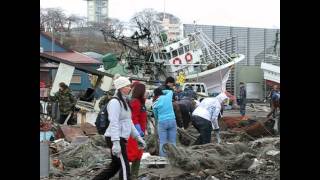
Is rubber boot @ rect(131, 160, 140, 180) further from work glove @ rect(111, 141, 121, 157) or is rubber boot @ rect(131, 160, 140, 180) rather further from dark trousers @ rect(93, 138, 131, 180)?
work glove @ rect(111, 141, 121, 157)

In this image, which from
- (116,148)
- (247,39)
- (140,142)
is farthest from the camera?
(247,39)

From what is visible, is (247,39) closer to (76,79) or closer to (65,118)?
(76,79)

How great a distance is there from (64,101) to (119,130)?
8.23 m

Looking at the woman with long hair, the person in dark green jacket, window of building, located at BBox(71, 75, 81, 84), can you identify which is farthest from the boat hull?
the woman with long hair

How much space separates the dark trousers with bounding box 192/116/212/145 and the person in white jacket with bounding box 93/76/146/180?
11.6 ft

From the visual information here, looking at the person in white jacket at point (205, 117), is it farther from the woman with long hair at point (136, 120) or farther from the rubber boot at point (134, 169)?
the rubber boot at point (134, 169)

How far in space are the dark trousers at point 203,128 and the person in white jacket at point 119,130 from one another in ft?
11.6

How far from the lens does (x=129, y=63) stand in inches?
1106

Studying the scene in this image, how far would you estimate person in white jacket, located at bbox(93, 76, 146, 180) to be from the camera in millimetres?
6047

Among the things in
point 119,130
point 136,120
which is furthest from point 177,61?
point 119,130

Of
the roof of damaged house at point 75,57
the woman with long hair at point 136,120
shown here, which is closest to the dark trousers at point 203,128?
the woman with long hair at point 136,120

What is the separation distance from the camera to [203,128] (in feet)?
32.1
